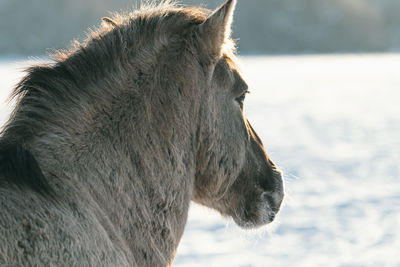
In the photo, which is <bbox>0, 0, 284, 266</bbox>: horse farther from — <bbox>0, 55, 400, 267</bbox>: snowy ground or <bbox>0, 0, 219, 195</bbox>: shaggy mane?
<bbox>0, 55, 400, 267</bbox>: snowy ground

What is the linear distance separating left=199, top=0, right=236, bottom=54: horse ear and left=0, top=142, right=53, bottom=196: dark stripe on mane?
44.0 inches

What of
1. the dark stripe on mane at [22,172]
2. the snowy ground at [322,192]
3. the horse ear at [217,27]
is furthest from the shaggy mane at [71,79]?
the snowy ground at [322,192]

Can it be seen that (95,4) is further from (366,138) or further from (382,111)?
(366,138)

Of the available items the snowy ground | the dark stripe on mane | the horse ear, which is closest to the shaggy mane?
the dark stripe on mane

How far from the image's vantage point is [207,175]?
10.3ft

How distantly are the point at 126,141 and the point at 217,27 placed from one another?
2.42ft

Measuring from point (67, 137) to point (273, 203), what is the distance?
56.4 inches

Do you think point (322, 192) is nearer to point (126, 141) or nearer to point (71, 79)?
point (126, 141)

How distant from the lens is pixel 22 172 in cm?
229

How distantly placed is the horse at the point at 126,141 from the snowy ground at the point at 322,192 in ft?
1.26

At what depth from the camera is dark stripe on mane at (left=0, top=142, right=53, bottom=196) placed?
7.50ft

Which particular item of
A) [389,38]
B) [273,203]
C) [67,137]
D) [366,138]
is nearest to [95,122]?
[67,137]

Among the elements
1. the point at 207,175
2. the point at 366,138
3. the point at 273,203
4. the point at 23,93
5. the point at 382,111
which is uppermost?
the point at 23,93

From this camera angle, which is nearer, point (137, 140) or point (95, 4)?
point (137, 140)
